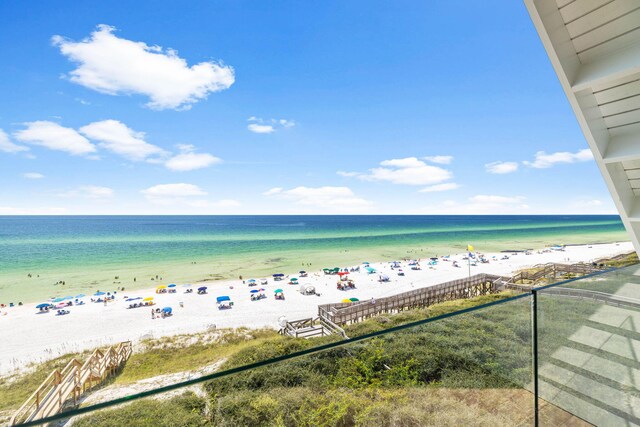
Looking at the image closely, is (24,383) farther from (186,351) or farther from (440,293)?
(440,293)

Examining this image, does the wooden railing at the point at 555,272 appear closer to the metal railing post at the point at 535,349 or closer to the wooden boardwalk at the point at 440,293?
the wooden boardwalk at the point at 440,293

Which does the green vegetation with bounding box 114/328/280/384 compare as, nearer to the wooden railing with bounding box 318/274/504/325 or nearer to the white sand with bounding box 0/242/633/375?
the white sand with bounding box 0/242/633/375

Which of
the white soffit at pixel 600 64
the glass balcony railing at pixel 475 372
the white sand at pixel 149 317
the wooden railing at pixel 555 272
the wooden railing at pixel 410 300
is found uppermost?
the white soffit at pixel 600 64

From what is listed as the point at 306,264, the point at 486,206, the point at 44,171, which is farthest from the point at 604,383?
the point at 486,206

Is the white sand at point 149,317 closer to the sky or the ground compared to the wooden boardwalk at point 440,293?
closer to the ground

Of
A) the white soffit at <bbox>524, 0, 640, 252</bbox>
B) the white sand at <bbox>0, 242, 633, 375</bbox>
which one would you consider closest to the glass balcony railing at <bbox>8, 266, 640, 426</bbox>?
the white soffit at <bbox>524, 0, 640, 252</bbox>

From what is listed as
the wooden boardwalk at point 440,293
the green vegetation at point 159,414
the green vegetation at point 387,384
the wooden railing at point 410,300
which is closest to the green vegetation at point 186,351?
the wooden railing at point 410,300
